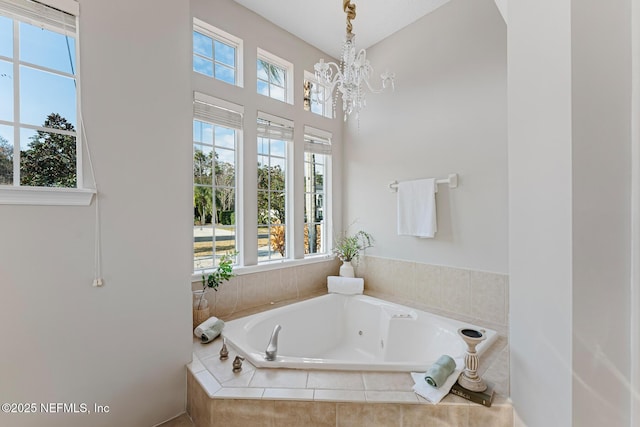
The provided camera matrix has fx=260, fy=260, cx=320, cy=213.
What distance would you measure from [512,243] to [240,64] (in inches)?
98.6

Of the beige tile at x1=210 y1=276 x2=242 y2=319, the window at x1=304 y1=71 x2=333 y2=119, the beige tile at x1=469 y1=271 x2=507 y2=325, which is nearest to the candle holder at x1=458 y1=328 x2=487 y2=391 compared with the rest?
the beige tile at x1=469 y1=271 x2=507 y2=325

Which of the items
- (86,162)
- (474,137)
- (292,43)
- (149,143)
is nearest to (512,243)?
(474,137)

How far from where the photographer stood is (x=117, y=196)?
1.33 m

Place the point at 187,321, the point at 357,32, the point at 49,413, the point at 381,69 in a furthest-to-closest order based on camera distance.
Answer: the point at 381,69, the point at 357,32, the point at 187,321, the point at 49,413

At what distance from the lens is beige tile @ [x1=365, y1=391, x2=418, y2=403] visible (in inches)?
48.8

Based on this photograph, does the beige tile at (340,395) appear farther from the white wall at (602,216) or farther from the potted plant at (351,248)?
the potted plant at (351,248)

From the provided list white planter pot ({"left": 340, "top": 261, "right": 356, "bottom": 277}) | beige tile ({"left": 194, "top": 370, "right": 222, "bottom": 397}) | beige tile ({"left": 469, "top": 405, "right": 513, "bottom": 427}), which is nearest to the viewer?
beige tile ({"left": 469, "top": 405, "right": 513, "bottom": 427})

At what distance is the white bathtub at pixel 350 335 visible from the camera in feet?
5.41

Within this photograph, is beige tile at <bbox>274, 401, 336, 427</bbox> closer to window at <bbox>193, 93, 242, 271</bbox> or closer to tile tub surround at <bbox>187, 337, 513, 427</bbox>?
tile tub surround at <bbox>187, 337, 513, 427</bbox>

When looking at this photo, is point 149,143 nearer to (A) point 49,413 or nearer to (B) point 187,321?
(B) point 187,321

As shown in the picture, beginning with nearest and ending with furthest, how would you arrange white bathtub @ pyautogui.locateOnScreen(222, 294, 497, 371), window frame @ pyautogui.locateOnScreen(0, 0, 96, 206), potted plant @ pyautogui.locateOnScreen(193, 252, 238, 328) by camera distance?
window frame @ pyautogui.locateOnScreen(0, 0, 96, 206)
white bathtub @ pyautogui.locateOnScreen(222, 294, 497, 371)
potted plant @ pyautogui.locateOnScreen(193, 252, 238, 328)

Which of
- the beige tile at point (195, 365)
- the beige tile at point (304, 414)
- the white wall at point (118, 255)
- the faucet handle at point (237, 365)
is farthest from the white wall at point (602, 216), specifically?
the white wall at point (118, 255)

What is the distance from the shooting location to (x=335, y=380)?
140 centimetres

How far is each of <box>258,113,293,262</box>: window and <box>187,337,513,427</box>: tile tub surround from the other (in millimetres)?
1346
